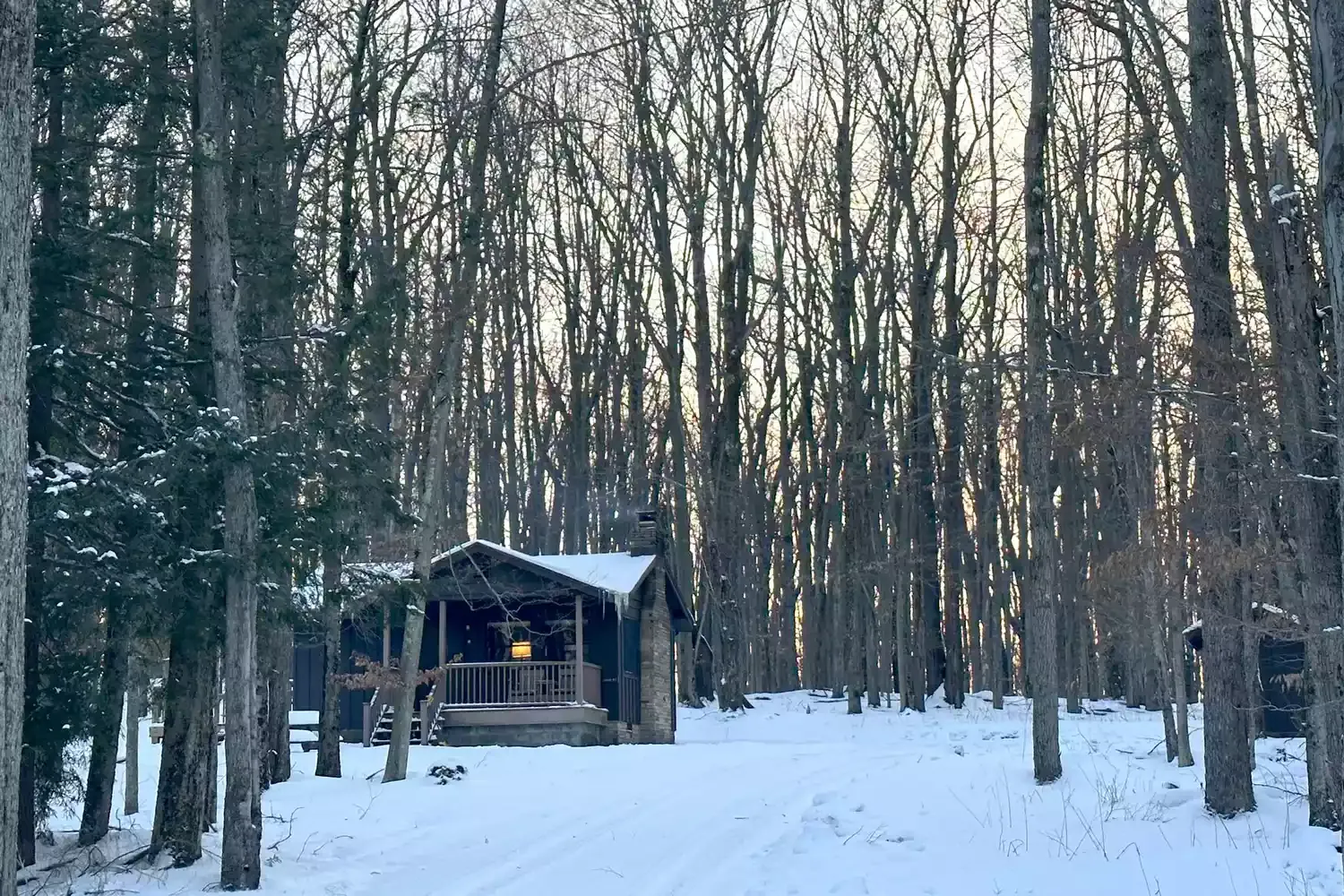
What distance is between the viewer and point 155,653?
1213cm

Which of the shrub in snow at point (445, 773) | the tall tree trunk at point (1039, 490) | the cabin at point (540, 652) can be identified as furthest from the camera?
the cabin at point (540, 652)

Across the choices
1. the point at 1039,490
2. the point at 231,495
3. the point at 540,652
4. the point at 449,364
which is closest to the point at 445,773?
the point at 449,364

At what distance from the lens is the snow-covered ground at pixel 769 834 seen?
30.6ft

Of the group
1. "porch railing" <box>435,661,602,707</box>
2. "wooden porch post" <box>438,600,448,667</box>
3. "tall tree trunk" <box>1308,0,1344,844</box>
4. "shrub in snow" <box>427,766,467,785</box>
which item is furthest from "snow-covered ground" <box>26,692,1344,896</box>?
"porch railing" <box>435,661,602,707</box>

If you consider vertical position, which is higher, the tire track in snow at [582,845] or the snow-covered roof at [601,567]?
the snow-covered roof at [601,567]

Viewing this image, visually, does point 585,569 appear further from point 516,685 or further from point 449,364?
point 449,364

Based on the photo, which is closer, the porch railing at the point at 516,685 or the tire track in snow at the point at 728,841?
the tire track in snow at the point at 728,841

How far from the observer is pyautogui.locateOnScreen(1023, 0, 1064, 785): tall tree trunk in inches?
577

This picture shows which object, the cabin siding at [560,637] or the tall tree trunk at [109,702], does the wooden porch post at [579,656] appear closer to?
the cabin siding at [560,637]

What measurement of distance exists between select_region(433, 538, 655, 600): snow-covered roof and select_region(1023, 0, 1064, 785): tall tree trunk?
14.0 meters

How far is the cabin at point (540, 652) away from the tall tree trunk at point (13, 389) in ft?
63.1

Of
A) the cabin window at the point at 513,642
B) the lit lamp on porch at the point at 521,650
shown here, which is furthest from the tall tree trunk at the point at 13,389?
the lit lamp on porch at the point at 521,650

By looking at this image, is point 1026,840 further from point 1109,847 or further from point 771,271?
point 771,271

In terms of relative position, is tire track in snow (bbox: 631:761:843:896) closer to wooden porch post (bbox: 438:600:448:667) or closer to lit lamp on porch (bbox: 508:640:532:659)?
wooden porch post (bbox: 438:600:448:667)
